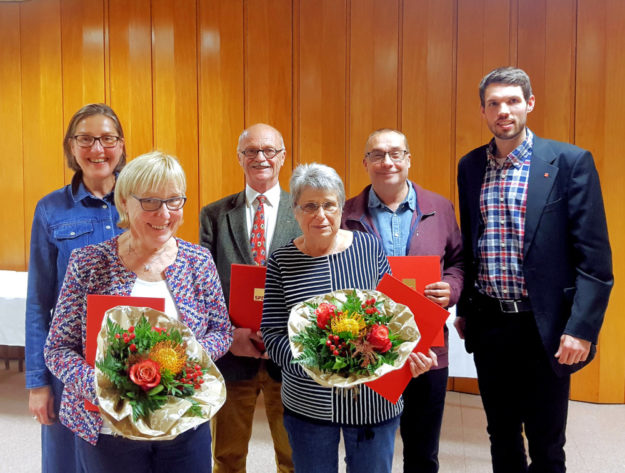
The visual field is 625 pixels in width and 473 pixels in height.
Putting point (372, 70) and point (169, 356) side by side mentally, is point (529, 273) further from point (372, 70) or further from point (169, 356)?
point (372, 70)

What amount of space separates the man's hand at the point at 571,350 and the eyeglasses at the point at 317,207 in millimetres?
1071

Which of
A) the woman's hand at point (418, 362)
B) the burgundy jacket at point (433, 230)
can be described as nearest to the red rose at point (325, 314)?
the woman's hand at point (418, 362)

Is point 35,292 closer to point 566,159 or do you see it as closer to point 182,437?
point 182,437

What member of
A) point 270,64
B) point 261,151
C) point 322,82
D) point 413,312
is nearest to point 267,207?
point 261,151

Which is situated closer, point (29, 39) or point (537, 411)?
point (537, 411)

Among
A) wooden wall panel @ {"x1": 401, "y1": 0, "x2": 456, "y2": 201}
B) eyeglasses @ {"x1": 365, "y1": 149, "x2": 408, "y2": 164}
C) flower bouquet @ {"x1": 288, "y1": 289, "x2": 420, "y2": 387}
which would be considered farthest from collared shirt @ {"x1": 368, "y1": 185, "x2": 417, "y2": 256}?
wooden wall panel @ {"x1": 401, "y1": 0, "x2": 456, "y2": 201}

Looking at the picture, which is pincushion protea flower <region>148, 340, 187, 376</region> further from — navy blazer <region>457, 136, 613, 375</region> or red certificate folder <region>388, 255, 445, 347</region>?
navy blazer <region>457, 136, 613, 375</region>

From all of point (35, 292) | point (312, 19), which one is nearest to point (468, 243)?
point (35, 292)

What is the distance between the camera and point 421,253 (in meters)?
2.27

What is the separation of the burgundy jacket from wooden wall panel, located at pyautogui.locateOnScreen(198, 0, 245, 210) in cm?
272

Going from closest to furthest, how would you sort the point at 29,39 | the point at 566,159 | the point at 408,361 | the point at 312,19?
the point at 408,361 → the point at 566,159 → the point at 312,19 → the point at 29,39

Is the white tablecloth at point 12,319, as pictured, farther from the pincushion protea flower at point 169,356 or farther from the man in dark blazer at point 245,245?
the pincushion protea flower at point 169,356

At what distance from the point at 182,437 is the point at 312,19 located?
3929 millimetres

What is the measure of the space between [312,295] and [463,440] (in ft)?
8.04
